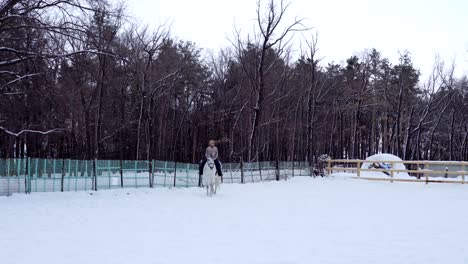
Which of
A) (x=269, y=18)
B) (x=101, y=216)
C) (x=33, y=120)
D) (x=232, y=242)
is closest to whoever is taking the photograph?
(x=232, y=242)

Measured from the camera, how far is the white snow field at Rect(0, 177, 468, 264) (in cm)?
706

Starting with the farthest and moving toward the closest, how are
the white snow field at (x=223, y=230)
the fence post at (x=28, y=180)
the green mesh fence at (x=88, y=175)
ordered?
the fence post at (x=28, y=180)
the green mesh fence at (x=88, y=175)
the white snow field at (x=223, y=230)

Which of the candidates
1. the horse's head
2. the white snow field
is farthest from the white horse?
the white snow field

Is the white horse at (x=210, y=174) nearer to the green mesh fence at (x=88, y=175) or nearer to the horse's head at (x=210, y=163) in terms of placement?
the horse's head at (x=210, y=163)

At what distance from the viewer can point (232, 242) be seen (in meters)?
8.26

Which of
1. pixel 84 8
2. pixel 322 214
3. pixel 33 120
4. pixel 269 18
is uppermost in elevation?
pixel 269 18

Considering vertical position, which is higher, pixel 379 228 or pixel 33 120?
pixel 33 120

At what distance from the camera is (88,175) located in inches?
706

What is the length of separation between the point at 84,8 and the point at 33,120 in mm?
13469

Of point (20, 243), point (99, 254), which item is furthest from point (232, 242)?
point (20, 243)

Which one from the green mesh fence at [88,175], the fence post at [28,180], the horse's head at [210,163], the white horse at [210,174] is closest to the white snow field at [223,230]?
the fence post at [28,180]

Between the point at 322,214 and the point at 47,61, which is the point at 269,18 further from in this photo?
the point at 322,214

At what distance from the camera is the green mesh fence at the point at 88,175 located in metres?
15.4

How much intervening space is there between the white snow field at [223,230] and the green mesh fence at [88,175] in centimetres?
83
